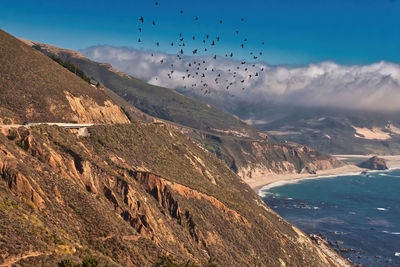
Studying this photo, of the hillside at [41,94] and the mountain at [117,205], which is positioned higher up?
the hillside at [41,94]

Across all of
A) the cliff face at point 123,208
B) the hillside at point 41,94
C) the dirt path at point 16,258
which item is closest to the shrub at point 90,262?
the cliff face at point 123,208

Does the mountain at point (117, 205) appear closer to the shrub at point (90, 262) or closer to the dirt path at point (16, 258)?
the dirt path at point (16, 258)

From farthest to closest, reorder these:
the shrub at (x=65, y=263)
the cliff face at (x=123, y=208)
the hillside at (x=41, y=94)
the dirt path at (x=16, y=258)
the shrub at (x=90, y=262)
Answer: the hillside at (x=41, y=94) < the cliff face at (x=123, y=208) < the shrub at (x=90, y=262) < the shrub at (x=65, y=263) < the dirt path at (x=16, y=258)

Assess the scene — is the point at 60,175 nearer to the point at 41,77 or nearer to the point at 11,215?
the point at 11,215

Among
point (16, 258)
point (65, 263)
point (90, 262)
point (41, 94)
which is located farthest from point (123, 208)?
point (41, 94)

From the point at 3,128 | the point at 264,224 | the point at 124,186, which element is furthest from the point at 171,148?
the point at 3,128

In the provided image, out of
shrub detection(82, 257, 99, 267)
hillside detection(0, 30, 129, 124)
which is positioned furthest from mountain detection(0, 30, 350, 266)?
hillside detection(0, 30, 129, 124)

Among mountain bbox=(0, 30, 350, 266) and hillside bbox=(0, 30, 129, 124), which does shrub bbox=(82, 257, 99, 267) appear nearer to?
mountain bbox=(0, 30, 350, 266)
